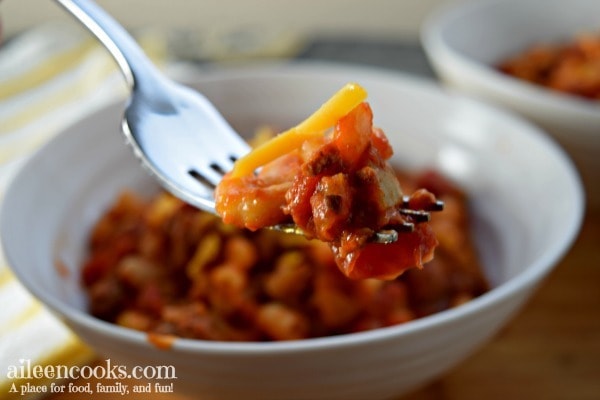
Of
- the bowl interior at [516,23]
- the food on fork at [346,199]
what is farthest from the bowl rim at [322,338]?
the bowl interior at [516,23]

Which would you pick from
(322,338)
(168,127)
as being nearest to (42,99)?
(168,127)

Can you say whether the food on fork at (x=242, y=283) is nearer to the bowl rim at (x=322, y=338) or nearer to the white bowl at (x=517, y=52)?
the bowl rim at (x=322, y=338)

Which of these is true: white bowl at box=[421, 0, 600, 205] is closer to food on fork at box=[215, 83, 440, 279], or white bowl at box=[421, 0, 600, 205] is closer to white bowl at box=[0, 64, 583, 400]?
white bowl at box=[0, 64, 583, 400]

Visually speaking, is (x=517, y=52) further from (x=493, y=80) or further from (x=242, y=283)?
(x=242, y=283)

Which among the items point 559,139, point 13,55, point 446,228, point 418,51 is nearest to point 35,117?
point 13,55

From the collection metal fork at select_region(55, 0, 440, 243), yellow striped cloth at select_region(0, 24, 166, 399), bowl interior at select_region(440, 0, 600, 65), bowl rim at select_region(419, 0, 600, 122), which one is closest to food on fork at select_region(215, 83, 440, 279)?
metal fork at select_region(55, 0, 440, 243)

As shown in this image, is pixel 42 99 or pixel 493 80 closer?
pixel 493 80
